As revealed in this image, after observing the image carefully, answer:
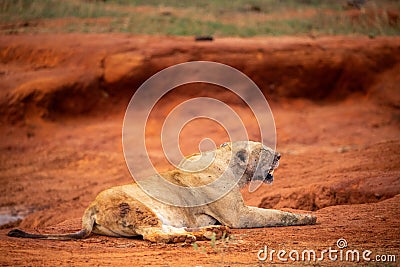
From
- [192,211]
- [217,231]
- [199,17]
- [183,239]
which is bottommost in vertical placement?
[183,239]

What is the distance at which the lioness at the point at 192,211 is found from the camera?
298 inches

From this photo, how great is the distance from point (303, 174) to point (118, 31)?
410 inches

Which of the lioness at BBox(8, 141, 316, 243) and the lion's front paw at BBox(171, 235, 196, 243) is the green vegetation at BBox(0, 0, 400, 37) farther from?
the lion's front paw at BBox(171, 235, 196, 243)

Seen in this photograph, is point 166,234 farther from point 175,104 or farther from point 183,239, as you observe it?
point 175,104

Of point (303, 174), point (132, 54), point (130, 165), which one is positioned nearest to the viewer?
point (303, 174)

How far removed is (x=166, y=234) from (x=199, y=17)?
16.6 metres

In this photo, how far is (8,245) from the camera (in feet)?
24.7

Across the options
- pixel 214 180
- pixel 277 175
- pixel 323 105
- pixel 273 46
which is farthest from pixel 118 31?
pixel 214 180

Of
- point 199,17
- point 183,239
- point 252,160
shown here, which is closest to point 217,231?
point 183,239

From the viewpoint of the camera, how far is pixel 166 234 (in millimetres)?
7379

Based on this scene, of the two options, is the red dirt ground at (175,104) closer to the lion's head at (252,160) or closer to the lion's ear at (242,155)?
the lion's head at (252,160)

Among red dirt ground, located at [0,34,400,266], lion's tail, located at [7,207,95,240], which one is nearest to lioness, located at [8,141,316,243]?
lion's tail, located at [7,207,95,240]

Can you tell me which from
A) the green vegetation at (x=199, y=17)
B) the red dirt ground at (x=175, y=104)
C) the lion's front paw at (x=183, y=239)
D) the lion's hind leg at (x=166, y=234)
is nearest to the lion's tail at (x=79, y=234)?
the lion's hind leg at (x=166, y=234)

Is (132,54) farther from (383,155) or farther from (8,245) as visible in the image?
(8,245)
